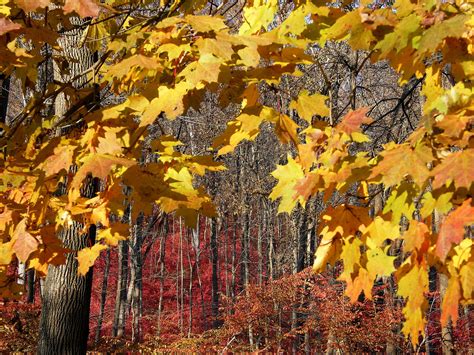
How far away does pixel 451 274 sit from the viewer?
1.51 metres

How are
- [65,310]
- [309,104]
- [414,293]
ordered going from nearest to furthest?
[414,293], [309,104], [65,310]

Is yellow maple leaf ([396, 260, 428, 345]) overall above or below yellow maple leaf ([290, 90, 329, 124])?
below

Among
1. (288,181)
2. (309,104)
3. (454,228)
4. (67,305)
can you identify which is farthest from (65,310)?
(454,228)

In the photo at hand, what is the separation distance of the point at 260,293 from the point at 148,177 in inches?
440

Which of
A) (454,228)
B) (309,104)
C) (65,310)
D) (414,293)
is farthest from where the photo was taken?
(65,310)

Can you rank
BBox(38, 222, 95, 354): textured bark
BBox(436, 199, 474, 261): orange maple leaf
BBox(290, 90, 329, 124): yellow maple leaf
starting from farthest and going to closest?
BBox(38, 222, 95, 354): textured bark
BBox(290, 90, 329, 124): yellow maple leaf
BBox(436, 199, 474, 261): orange maple leaf

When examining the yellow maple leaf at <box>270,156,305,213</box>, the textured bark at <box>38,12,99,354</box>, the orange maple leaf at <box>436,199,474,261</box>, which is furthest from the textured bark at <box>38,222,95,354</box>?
the orange maple leaf at <box>436,199,474,261</box>

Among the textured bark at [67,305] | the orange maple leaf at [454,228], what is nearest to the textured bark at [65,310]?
the textured bark at [67,305]

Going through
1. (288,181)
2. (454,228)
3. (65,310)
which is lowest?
(454,228)

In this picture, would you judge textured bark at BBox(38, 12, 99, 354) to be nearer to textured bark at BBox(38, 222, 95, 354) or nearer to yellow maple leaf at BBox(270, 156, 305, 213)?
textured bark at BBox(38, 222, 95, 354)

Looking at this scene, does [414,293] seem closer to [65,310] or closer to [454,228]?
[454,228]

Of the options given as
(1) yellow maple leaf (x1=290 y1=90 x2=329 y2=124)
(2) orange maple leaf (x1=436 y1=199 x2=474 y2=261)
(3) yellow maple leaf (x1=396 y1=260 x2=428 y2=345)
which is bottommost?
(3) yellow maple leaf (x1=396 y1=260 x2=428 y2=345)

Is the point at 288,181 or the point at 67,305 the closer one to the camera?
the point at 288,181

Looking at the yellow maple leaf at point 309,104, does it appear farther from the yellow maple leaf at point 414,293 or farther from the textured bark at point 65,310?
the textured bark at point 65,310
